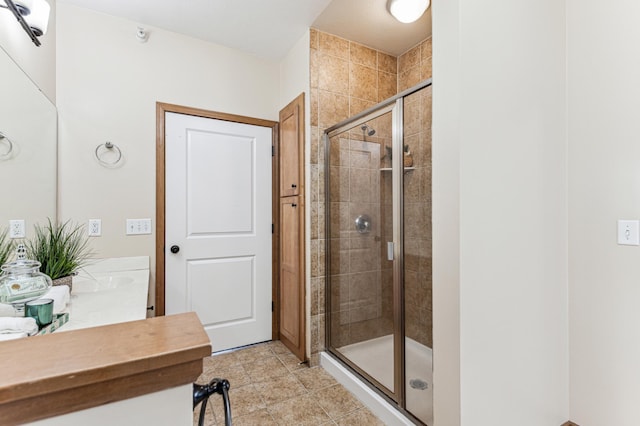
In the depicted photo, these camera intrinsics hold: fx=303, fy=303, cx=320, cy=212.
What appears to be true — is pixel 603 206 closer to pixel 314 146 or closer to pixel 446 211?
pixel 446 211

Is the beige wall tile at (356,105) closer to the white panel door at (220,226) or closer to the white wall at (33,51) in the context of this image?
the white panel door at (220,226)

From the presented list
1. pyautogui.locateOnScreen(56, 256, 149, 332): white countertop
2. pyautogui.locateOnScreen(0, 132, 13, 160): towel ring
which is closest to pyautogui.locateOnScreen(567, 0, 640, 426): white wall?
pyautogui.locateOnScreen(56, 256, 149, 332): white countertop

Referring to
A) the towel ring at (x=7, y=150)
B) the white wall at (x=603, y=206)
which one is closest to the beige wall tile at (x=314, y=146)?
the white wall at (x=603, y=206)

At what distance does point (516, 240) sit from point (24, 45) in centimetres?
259

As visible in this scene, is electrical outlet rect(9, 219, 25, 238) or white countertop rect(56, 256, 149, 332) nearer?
white countertop rect(56, 256, 149, 332)

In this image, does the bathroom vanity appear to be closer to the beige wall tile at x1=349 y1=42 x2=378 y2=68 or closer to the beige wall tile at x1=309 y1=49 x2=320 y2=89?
the beige wall tile at x1=309 y1=49 x2=320 y2=89

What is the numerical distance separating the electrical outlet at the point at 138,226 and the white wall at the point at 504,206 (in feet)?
7.01

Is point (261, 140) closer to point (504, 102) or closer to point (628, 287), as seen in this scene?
point (504, 102)

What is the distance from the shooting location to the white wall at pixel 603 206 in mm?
1366

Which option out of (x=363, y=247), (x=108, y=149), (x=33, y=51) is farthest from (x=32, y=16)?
(x=363, y=247)

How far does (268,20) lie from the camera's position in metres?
2.29

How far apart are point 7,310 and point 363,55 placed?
276cm

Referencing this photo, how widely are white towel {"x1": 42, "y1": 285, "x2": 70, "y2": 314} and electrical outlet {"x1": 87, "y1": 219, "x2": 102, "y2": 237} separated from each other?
1.13 m

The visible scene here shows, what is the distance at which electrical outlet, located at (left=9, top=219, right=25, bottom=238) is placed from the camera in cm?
134
